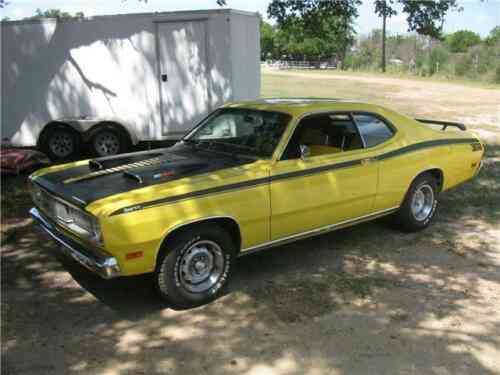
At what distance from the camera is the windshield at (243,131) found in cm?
476

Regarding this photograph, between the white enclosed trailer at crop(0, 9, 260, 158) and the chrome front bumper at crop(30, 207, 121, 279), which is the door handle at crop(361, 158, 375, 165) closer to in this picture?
the chrome front bumper at crop(30, 207, 121, 279)

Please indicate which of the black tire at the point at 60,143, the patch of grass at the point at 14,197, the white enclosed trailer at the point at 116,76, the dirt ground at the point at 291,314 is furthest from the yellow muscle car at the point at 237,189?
the black tire at the point at 60,143

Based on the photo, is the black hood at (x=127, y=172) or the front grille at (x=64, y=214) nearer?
the front grille at (x=64, y=214)

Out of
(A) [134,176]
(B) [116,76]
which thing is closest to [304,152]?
(A) [134,176]

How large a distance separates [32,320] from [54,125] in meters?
6.20

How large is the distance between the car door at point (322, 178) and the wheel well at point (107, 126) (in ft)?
17.8

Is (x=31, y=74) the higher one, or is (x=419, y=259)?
(x=31, y=74)

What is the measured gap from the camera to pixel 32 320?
4102mm

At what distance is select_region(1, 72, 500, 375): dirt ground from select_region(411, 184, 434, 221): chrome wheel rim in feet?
0.73

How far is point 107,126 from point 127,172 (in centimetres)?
546

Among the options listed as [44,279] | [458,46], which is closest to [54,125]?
[44,279]

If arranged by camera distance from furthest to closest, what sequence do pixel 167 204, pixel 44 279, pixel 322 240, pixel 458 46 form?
pixel 458 46
pixel 322 240
pixel 44 279
pixel 167 204

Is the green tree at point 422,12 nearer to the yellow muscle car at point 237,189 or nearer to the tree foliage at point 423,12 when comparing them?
the tree foliage at point 423,12

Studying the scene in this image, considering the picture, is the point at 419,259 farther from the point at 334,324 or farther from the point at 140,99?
the point at 140,99
